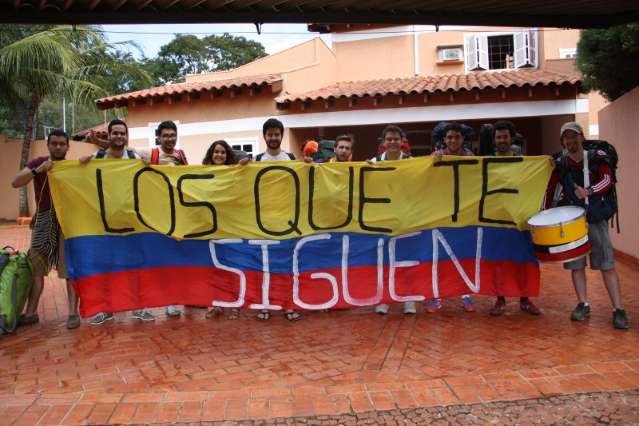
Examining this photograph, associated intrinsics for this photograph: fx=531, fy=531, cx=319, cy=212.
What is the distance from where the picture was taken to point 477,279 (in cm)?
527

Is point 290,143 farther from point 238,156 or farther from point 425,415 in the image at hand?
point 425,415

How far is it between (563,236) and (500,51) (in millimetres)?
14761

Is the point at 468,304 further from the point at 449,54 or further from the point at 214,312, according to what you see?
the point at 449,54

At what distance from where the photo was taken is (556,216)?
15.5 feet

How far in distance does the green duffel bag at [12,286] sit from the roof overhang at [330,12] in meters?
2.29

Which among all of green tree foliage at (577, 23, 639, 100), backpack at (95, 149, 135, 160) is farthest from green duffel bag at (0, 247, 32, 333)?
green tree foliage at (577, 23, 639, 100)

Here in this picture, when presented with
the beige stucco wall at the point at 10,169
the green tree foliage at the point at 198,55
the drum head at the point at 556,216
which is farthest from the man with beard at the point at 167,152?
the green tree foliage at the point at 198,55

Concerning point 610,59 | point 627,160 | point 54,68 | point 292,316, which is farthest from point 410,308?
point 54,68

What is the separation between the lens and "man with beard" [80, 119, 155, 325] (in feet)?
17.3

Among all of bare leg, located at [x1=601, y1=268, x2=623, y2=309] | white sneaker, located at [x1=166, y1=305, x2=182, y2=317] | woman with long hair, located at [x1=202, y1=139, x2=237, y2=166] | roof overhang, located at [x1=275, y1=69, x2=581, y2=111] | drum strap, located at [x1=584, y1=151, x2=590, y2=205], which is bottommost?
white sneaker, located at [x1=166, y1=305, x2=182, y2=317]

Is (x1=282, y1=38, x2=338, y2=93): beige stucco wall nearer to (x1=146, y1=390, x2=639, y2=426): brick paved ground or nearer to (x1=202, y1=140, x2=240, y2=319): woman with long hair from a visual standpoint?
(x1=202, y1=140, x2=240, y2=319): woman with long hair

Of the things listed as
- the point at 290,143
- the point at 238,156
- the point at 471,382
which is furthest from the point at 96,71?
the point at 471,382

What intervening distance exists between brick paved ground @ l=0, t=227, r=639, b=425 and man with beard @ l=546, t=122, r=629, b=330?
261mm

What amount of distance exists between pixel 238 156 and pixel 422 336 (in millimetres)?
2756
